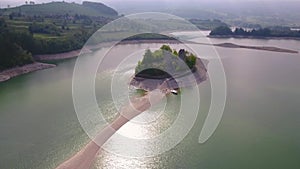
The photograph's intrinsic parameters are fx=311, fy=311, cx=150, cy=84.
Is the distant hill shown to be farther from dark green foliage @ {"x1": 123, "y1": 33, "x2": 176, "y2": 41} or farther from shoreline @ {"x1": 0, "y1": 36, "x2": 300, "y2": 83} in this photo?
shoreline @ {"x1": 0, "y1": 36, "x2": 300, "y2": 83}

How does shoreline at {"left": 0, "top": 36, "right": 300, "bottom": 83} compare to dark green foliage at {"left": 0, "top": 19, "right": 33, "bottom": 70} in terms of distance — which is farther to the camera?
dark green foliage at {"left": 0, "top": 19, "right": 33, "bottom": 70}

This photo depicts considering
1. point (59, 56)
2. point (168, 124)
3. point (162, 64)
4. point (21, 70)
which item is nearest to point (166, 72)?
point (162, 64)

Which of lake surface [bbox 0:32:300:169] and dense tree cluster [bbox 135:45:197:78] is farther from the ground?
dense tree cluster [bbox 135:45:197:78]

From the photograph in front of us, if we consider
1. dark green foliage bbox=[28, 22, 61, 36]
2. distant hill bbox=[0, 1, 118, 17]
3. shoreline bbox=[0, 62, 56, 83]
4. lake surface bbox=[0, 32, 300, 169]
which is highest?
distant hill bbox=[0, 1, 118, 17]

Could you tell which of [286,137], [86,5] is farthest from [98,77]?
[86,5]

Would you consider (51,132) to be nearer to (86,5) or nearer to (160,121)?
(160,121)

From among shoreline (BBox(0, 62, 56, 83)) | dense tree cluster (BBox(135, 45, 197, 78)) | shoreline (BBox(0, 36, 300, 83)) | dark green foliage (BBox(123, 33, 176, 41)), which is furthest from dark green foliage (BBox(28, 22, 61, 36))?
dense tree cluster (BBox(135, 45, 197, 78))

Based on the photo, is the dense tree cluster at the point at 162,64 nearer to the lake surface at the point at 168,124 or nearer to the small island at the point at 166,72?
the small island at the point at 166,72

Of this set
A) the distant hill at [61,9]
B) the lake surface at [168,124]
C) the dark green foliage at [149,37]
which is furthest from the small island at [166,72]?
the distant hill at [61,9]
